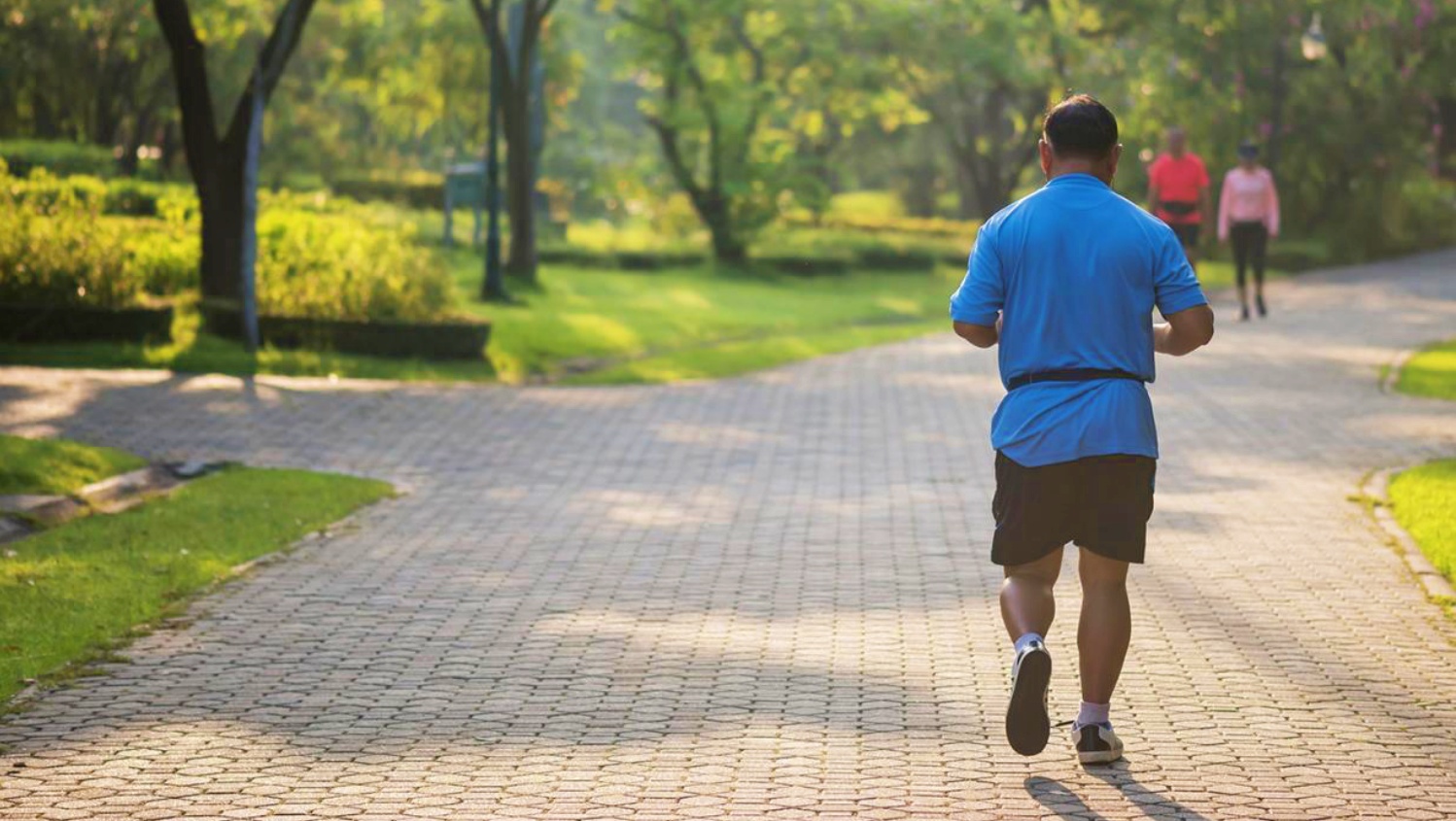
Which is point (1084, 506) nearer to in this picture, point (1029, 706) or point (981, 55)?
point (1029, 706)

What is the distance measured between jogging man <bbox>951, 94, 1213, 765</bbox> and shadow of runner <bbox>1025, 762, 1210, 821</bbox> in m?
0.37

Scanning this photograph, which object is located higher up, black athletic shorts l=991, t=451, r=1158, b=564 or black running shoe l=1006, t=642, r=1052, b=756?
black athletic shorts l=991, t=451, r=1158, b=564

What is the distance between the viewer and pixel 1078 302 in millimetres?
5812

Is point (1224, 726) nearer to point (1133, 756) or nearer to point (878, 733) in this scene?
point (1133, 756)

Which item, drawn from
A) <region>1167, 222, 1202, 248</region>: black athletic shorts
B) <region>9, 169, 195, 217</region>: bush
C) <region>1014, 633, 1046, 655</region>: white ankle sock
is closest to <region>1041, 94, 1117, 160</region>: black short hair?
<region>1014, 633, 1046, 655</region>: white ankle sock

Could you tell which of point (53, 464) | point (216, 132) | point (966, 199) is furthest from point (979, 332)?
point (966, 199)

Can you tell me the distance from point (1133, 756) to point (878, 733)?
0.72m

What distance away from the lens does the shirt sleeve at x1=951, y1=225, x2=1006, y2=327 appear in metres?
5.88

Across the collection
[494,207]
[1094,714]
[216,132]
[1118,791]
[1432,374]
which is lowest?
[1432,374]

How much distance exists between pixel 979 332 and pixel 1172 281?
515 millimetres

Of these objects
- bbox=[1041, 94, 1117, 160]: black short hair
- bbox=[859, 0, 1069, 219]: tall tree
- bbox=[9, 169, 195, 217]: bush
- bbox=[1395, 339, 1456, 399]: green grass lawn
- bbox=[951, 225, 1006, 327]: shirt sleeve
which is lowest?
bbox=[1395, 339, 1456, 399]: green grass lawn

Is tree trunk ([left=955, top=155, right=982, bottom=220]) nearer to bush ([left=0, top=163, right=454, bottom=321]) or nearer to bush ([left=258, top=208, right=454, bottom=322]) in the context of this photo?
bush ([left=0, top=163, right=454, bottom=321])

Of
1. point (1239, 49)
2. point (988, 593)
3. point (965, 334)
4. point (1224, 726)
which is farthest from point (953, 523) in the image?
point (1239, 49)

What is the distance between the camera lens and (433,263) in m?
20.4
